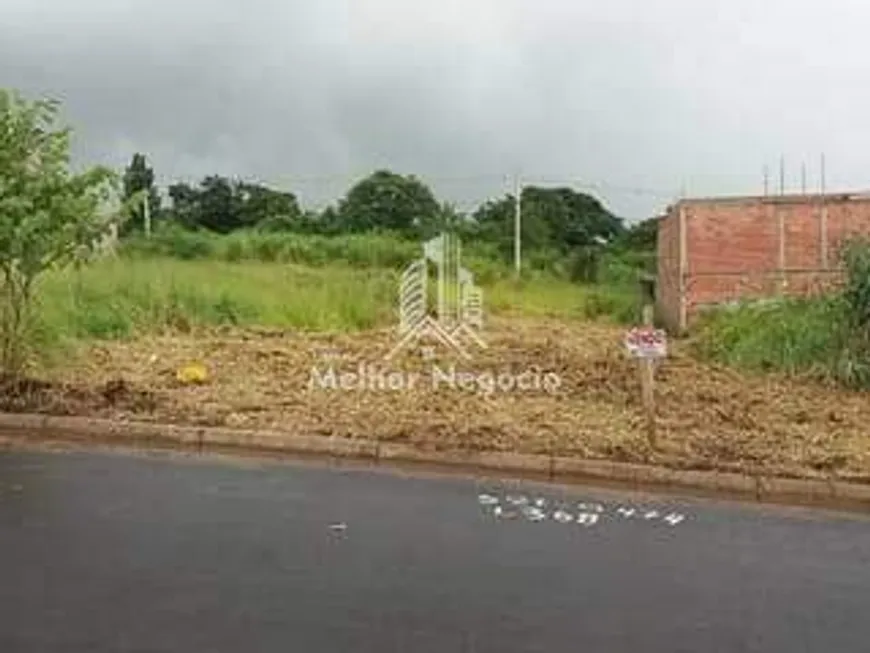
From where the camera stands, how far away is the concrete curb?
9.46m

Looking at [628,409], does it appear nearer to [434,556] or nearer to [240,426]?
[240,426]

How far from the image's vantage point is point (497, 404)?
40.4ft

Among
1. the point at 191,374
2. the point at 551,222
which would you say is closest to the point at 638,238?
the point at 551,222

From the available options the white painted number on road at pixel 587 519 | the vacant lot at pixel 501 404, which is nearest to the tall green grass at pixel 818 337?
the vacant lot at pixel 501 404

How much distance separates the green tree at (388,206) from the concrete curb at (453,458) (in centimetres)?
2857

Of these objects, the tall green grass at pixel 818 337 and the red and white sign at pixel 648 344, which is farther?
the tall green grass at pixel 818 337

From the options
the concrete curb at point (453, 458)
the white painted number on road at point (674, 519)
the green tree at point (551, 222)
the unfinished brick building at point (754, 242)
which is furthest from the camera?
the green tree at point (551, 222)

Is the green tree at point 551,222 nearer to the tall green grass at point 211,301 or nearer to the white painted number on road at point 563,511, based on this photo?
the tall green grass at point 211,301

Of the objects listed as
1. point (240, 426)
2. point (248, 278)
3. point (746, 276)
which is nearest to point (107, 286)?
point (248, 278)

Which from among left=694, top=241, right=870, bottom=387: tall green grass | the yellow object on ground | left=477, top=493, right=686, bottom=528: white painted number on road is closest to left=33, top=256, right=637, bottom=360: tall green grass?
Result: the yellow object on ground

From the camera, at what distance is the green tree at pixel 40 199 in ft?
36.3

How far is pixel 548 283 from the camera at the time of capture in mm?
33594

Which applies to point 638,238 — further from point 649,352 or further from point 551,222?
point 649,352

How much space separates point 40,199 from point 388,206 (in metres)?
30.6
